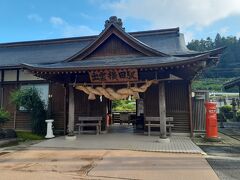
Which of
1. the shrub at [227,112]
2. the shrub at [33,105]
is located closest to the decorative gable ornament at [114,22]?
the shrub at [33,105]

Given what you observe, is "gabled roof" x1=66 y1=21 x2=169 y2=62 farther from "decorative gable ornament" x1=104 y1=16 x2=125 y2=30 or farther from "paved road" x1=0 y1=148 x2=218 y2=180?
"paved road" x1=0 y1=148 x2=218 y2=180

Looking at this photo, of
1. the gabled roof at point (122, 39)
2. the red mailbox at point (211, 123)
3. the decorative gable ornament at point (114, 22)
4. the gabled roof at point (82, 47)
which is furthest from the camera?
the gabled roof at point (82, 47)

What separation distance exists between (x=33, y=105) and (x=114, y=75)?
4603mm

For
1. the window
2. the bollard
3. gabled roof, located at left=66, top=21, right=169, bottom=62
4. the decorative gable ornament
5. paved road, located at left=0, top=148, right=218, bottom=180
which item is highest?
the decorative gable ornament

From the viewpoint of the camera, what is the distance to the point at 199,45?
59625 millimetres

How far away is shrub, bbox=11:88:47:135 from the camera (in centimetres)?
1132

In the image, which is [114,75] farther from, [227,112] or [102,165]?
[227,112]

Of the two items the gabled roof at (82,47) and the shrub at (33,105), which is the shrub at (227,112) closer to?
the gabled roof at (82,47)

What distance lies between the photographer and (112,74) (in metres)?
9.61

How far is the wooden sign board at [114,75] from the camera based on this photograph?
9.40 meters

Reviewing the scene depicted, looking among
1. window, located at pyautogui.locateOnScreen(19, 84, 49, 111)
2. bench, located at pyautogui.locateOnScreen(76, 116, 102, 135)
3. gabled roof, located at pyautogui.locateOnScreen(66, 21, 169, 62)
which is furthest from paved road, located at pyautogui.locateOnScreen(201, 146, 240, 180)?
window, located at pyautogui.locateOnScreen(19, 84, 49, 111)

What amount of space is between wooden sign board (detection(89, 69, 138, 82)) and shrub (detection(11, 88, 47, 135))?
350 centimetres

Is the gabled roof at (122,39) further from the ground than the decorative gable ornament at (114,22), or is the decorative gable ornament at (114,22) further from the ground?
the decorative gable ornament at (114,22)

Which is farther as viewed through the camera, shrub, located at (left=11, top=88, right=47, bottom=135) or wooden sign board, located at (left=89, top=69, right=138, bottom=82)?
shrub, located at (left=11, top=88, right=47, bottom=135)
